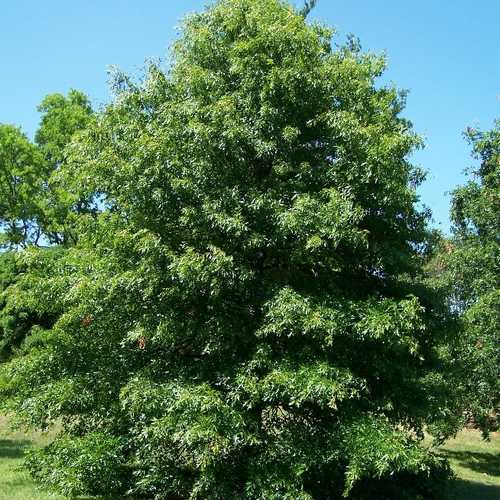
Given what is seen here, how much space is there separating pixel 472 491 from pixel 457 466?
492 centimetres

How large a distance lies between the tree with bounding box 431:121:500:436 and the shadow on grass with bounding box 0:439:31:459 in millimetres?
11391

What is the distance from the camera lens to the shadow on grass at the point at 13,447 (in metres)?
14.7

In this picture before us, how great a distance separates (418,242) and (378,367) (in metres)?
2.55

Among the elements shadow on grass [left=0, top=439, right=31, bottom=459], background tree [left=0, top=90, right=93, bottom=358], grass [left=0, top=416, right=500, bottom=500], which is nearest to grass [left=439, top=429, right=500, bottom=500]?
grass [left=0, top=416, right=500, bottom=500]

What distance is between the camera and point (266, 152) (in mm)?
9117

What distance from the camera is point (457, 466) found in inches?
739

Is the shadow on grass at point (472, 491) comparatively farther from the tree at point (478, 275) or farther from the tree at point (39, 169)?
the tree at point (39, 169)

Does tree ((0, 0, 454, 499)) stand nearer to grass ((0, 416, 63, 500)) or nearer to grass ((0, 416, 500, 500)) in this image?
grass ((0, 416, 63, 500))

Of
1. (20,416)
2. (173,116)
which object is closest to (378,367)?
(173,116)

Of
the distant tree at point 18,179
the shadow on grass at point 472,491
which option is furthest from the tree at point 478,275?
the distant tree at point 18,179

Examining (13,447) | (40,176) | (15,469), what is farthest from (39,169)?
(15,469)

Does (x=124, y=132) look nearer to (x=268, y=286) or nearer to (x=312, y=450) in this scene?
(x=268, y=286)

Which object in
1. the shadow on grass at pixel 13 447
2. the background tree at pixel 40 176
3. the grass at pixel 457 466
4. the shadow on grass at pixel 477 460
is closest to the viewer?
the grass at pixel 457 466

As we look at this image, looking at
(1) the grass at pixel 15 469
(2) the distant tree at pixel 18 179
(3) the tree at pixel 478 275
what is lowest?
(1) the grass at pixel 15 469
